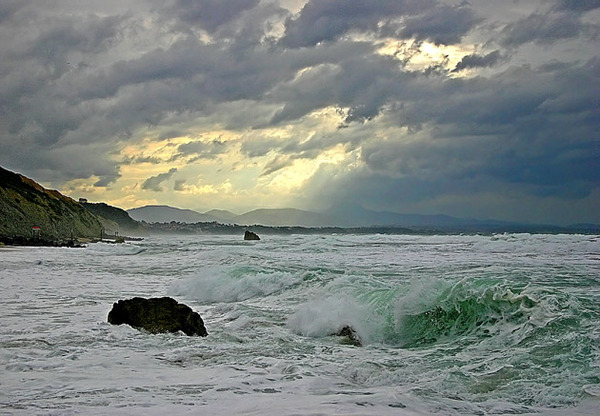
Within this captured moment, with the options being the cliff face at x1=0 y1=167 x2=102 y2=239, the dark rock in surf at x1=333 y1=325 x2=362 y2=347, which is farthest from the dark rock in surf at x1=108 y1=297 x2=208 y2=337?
the cliff face at x1=0 y1=167 x2=102 y2=239

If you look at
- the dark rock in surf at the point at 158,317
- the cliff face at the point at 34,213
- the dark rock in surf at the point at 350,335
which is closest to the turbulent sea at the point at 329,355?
the dark rock in surf at the point at 350,335

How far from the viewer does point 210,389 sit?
589 centimetres

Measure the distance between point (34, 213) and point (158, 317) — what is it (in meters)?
62.6

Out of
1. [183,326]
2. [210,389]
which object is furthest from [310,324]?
[210,389]

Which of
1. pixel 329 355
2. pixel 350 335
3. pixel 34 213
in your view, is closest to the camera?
pixel 329 355

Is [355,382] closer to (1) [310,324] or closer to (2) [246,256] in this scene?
(1) [310,324]

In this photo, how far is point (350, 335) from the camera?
9.43 m

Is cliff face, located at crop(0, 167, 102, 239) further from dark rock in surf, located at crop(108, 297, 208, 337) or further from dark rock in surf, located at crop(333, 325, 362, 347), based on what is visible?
dark rock in surf, located at crop(333, 325, 362, 347)

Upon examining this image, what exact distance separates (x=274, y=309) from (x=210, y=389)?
681 centimetres

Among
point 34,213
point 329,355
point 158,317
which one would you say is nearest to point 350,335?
point 329,355

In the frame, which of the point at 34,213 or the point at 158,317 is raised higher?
the point at 34,213

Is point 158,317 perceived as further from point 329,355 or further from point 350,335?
point 350,335

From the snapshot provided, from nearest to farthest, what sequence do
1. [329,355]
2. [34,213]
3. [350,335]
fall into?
[329,355] → [350,335] → [34,213]

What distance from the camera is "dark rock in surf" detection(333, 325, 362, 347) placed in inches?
356
